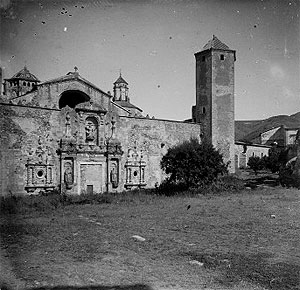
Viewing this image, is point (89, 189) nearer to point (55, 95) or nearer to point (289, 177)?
point (55, 95)

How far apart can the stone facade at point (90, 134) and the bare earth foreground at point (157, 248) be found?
515 cm

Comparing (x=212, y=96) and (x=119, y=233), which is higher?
(x=212, y=96)

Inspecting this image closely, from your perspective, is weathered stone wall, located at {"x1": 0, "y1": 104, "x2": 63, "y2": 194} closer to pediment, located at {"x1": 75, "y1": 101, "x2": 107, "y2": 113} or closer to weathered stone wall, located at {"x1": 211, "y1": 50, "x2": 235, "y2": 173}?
pediment, located at {"x1": 75, "y1": 101, "x2": 107, "y2": 113}

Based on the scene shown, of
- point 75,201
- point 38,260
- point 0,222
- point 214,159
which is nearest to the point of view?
point 38,260

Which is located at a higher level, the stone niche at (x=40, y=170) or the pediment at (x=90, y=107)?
the pediment at (x=90, y=107)

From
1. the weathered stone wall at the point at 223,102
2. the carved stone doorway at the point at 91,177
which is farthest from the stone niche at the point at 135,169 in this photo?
the weathered stone wall at the point at 223,102

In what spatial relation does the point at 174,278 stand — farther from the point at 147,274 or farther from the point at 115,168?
the point at 115,168

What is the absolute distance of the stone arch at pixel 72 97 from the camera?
68.2 ft

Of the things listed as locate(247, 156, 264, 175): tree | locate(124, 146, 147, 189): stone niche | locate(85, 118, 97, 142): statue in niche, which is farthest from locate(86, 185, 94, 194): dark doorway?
locate(247, 156, 264, 175): tree

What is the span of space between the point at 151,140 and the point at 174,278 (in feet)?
53.9

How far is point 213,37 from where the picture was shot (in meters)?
24.9

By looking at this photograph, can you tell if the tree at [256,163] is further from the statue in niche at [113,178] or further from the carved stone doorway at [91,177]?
the carved stone doorway at [91,177]

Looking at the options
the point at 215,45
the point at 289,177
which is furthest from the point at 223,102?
the point at 289,177

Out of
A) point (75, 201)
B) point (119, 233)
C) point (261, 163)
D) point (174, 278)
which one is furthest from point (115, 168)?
point (261, 163)
